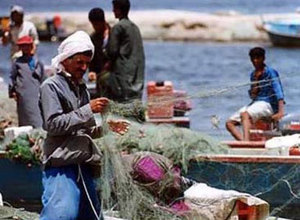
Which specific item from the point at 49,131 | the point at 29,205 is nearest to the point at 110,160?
the point at 49,131

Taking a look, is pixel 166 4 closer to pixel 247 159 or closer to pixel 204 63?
pixel 204 63

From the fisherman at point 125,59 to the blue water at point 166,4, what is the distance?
49209 millimetres

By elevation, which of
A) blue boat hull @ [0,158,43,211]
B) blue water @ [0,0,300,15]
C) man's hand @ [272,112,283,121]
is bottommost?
blue water @ [0,0,300,15]

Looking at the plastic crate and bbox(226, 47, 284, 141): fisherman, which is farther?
bbox(226, 47, 284, 141): fisherman

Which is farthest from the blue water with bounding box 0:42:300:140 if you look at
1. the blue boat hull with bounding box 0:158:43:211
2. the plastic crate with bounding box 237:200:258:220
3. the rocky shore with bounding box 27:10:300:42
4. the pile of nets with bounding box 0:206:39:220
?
the plastic crate with bounding box 237:200:258:220

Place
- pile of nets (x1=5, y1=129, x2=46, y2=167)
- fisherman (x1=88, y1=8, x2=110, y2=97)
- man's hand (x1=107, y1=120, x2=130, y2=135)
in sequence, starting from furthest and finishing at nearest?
1. fisherman (x1=88, y1=8, x2=110, y2=97)
2. pile of nets (x1=5, y1=129, x2=46, y2=167)
3. man's hand (x1=107, y1=120, x2=130, y2=135)

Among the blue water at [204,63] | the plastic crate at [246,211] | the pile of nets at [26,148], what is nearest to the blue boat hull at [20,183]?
the pile of nets at [26,148]

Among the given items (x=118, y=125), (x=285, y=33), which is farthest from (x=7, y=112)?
(x=285, y=33)

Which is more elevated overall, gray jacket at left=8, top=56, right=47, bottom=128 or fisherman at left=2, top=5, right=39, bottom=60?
fisherman at left=2, top=5, right=39, bottom=60

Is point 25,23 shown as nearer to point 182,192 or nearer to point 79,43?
point 182,192

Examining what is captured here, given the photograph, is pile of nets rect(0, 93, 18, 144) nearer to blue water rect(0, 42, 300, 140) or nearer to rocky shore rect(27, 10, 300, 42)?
blue water rect(0, 42, 300, 140)

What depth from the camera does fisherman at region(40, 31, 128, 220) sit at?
786cm

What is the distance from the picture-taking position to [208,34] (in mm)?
42906

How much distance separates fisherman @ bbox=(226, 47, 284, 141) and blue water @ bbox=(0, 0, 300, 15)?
166ft
